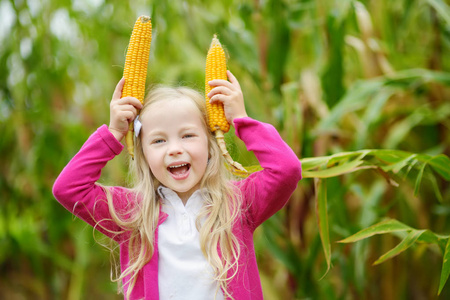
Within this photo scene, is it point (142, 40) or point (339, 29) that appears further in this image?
point (339, 29)

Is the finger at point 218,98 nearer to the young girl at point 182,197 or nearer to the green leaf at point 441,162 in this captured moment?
the young girl at point 182,197

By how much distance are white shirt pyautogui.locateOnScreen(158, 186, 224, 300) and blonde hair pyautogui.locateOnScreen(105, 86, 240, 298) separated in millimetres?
13

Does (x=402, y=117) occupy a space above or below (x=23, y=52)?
below

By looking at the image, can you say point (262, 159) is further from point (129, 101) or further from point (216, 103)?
point (129, 101)

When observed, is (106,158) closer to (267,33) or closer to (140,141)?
(140,141)

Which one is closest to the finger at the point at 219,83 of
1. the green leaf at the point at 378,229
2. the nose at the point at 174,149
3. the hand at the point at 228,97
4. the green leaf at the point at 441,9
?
the hand at the point at 228,97

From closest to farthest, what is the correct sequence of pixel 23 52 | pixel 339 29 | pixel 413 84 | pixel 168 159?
pixel 168 159 → pixel 339 29 → pixel 413 84 → pixel 23 52

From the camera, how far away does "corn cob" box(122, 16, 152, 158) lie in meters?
0.87

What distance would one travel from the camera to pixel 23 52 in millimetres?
1994

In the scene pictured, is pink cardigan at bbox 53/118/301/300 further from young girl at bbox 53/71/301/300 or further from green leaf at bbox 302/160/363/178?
green leaf at bbox 302/160/363/178

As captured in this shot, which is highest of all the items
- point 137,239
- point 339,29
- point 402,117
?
point 339,29

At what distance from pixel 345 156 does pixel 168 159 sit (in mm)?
345

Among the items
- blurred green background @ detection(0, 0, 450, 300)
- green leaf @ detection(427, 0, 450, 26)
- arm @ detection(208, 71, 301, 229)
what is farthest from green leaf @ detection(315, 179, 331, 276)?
green leaf @ detection(427, 0, 450, 26)

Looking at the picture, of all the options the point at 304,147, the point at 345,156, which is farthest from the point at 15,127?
the point at 345,156
